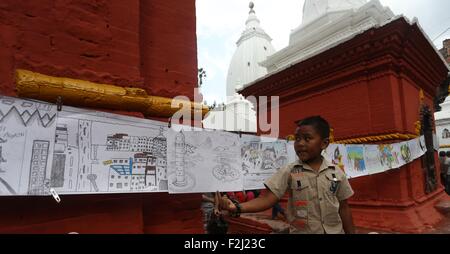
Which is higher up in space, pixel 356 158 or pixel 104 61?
pixel 104 61

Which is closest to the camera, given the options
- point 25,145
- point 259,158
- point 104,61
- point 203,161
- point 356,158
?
point 25,145

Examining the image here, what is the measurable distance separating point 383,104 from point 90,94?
5515 mm

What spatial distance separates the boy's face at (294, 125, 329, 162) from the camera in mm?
2078

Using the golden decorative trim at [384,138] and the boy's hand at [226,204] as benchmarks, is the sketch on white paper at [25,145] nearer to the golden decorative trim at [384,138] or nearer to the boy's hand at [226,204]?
the boy's hand at [226,204]

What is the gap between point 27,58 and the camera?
1.91 metres

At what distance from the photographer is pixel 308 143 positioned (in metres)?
2.08

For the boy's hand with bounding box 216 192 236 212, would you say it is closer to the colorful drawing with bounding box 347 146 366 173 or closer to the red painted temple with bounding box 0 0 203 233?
the red painted temple with bounding box 0 0 203 233

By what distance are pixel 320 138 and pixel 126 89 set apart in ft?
4.80

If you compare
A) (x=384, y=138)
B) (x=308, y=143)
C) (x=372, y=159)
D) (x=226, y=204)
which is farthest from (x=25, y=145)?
(x=384, y=138)

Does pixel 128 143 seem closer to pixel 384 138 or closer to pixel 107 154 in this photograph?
pixel 107 154

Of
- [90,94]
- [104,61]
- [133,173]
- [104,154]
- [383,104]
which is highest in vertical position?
[383,104]

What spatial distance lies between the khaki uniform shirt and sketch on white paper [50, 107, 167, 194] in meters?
0.86

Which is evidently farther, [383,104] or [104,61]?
[383,104]

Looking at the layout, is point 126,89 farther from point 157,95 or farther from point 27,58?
point 27,58
